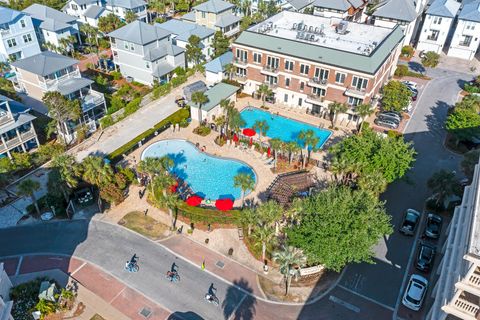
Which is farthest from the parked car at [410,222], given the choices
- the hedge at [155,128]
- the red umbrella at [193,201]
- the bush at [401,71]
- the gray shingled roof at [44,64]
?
the gray shingled roof at [44,64]

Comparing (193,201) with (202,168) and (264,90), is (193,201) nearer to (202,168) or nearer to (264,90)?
(202,168)

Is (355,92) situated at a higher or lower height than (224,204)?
higher

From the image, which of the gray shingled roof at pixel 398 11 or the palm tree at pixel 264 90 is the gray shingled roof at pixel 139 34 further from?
the gray shingled roof at pixel 398 11

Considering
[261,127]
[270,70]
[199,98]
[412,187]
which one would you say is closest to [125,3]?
[270,70]

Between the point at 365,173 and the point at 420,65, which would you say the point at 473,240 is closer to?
the point at 365,173

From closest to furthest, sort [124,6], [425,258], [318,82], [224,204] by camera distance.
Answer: [425,258] → [224,204] → [318,82] → [124,6]

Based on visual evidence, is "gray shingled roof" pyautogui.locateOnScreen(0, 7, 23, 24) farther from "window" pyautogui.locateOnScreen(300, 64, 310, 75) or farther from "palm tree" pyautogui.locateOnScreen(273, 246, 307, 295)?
"palm tree" pyautogui.locateOnScreen(273, 246, 307, 295)
